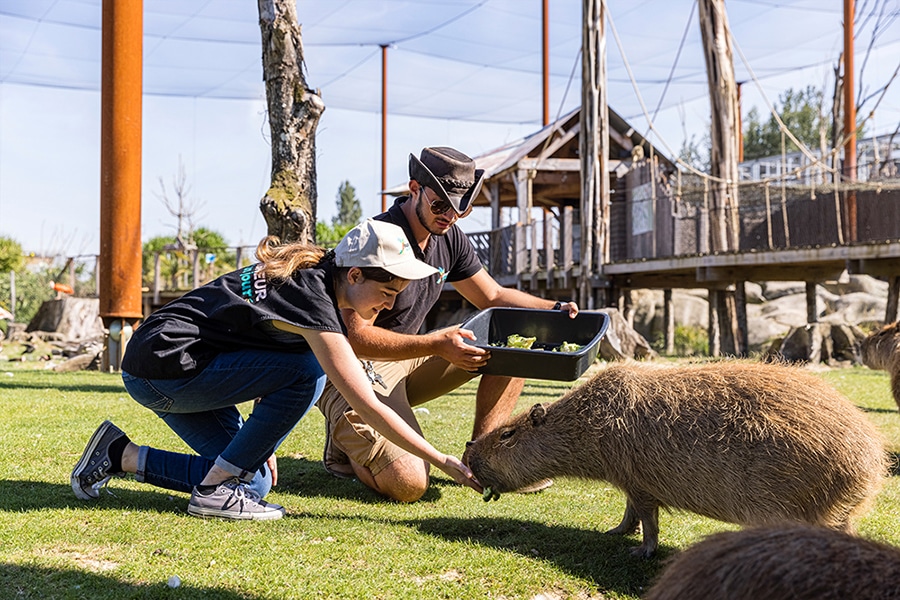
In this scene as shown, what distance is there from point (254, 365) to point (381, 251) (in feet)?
2.46

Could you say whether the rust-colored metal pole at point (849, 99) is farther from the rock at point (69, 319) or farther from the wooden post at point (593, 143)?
the rock at point (69, 319)

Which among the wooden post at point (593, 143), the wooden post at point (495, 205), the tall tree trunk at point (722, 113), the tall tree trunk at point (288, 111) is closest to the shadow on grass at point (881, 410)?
the tall tree trunk at point (288, 111)

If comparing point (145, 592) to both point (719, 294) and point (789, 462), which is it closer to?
point (789, 462)

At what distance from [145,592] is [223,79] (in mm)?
18287

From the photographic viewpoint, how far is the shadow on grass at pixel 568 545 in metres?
3.02

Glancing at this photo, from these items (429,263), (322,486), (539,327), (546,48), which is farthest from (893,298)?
(546,48)

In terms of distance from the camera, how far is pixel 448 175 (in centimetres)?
383

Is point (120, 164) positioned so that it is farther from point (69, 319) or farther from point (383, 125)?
point (383, 125)

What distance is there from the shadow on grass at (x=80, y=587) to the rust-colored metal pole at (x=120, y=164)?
7.15 m

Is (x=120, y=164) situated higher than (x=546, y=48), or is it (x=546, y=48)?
(x=546, y=48)

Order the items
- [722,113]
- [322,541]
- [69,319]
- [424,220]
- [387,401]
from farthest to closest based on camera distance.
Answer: [69,319], [722,113], [387,401], [424,220], [322,541]

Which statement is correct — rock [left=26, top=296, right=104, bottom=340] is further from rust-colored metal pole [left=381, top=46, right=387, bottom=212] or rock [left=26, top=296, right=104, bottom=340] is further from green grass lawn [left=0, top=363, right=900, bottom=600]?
green grass lawn [left=0, top=363, right=900, bottom=600]

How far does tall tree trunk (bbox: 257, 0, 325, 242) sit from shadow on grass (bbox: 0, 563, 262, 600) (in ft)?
17.2

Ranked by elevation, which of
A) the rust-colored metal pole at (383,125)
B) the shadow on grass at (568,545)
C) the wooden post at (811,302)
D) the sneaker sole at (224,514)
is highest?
the rust-colored metal pole at (383,125)
